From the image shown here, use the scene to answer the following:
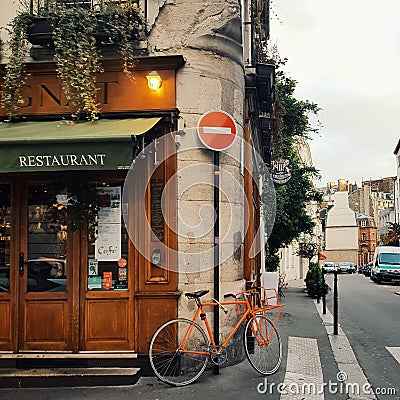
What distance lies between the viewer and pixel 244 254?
383 inches

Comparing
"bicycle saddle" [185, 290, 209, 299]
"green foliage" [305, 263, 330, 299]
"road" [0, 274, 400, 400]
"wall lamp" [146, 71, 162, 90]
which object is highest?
"wall lamp" [146, 71, 162, 90]

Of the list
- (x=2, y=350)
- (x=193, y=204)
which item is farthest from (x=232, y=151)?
(x=2, y=350)

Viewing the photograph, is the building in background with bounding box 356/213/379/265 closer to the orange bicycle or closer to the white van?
the white van

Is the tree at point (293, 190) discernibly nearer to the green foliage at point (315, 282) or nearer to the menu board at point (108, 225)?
the green foliage at point (315, 282)

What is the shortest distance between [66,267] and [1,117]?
217cm

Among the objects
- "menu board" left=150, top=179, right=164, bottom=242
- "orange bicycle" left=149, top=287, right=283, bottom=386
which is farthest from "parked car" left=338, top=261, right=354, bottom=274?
"menu board" left=150, top=179, right=164, bottom=242

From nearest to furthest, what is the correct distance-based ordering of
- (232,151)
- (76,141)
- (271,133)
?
(76,141), (232,151), (271,133)

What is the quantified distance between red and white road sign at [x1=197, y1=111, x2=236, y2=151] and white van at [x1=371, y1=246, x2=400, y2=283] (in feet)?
102

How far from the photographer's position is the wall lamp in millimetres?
8148

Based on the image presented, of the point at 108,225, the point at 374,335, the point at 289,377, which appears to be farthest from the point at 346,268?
the point at 108,225

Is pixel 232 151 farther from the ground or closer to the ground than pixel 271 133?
closer to the ground

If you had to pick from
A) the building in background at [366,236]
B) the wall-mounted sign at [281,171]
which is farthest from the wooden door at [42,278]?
the building in background at [366,236]

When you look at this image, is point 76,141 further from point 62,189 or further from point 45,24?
point 45,24

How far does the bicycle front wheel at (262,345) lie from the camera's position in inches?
314
